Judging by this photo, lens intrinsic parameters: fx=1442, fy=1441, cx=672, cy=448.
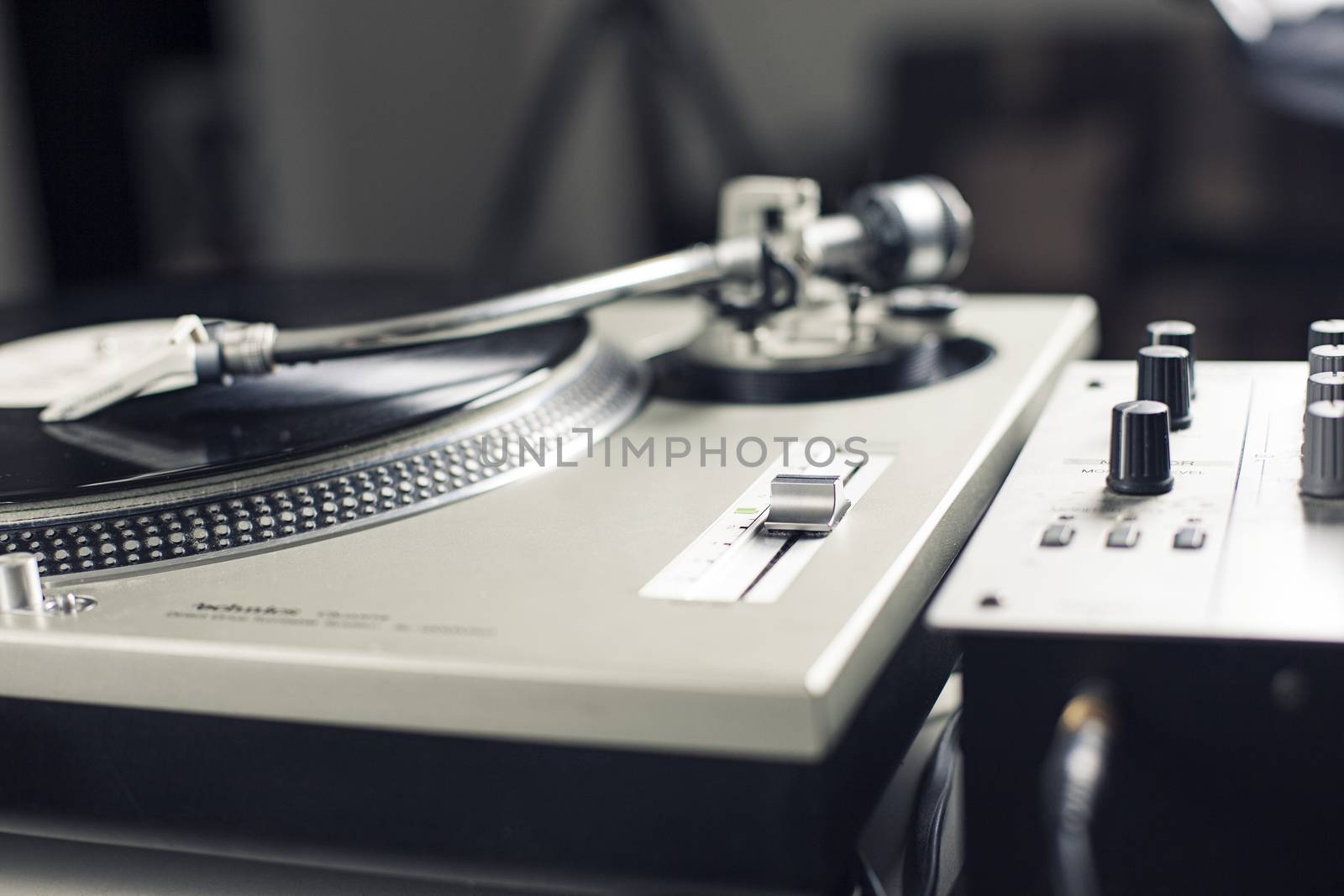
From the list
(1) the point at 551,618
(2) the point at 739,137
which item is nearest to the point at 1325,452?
(1) the point at 551,618

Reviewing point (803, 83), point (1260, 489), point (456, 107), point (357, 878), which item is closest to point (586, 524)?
point (357, 878)

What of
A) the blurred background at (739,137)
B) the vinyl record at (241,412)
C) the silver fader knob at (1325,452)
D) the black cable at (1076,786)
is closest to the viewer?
the black cable at (1076,786)

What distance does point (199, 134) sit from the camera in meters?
2.91

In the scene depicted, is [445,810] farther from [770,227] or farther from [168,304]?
[168,304]

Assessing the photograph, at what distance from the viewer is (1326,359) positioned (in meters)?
0.66

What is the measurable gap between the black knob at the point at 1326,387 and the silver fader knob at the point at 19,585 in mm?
548

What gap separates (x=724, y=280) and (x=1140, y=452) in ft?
1.30

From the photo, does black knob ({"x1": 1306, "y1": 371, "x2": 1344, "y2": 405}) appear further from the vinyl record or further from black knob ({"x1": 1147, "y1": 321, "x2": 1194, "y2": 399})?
the vinyl record

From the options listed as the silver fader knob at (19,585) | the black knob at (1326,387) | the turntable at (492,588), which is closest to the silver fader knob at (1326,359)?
the black knob at (1326,387)

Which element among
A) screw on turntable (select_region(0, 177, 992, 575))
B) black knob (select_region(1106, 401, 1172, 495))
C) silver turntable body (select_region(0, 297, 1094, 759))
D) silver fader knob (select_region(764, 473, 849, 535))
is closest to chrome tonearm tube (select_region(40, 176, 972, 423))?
screw on turntable (select_region(0, 177, 992, 575))

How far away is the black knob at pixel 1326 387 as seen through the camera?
62cm

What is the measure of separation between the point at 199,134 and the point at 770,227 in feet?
7.33

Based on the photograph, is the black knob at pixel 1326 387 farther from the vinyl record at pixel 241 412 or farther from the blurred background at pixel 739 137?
the blurred background at pixel 739 137

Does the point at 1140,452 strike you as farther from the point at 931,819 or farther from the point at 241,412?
the point at 241,412
